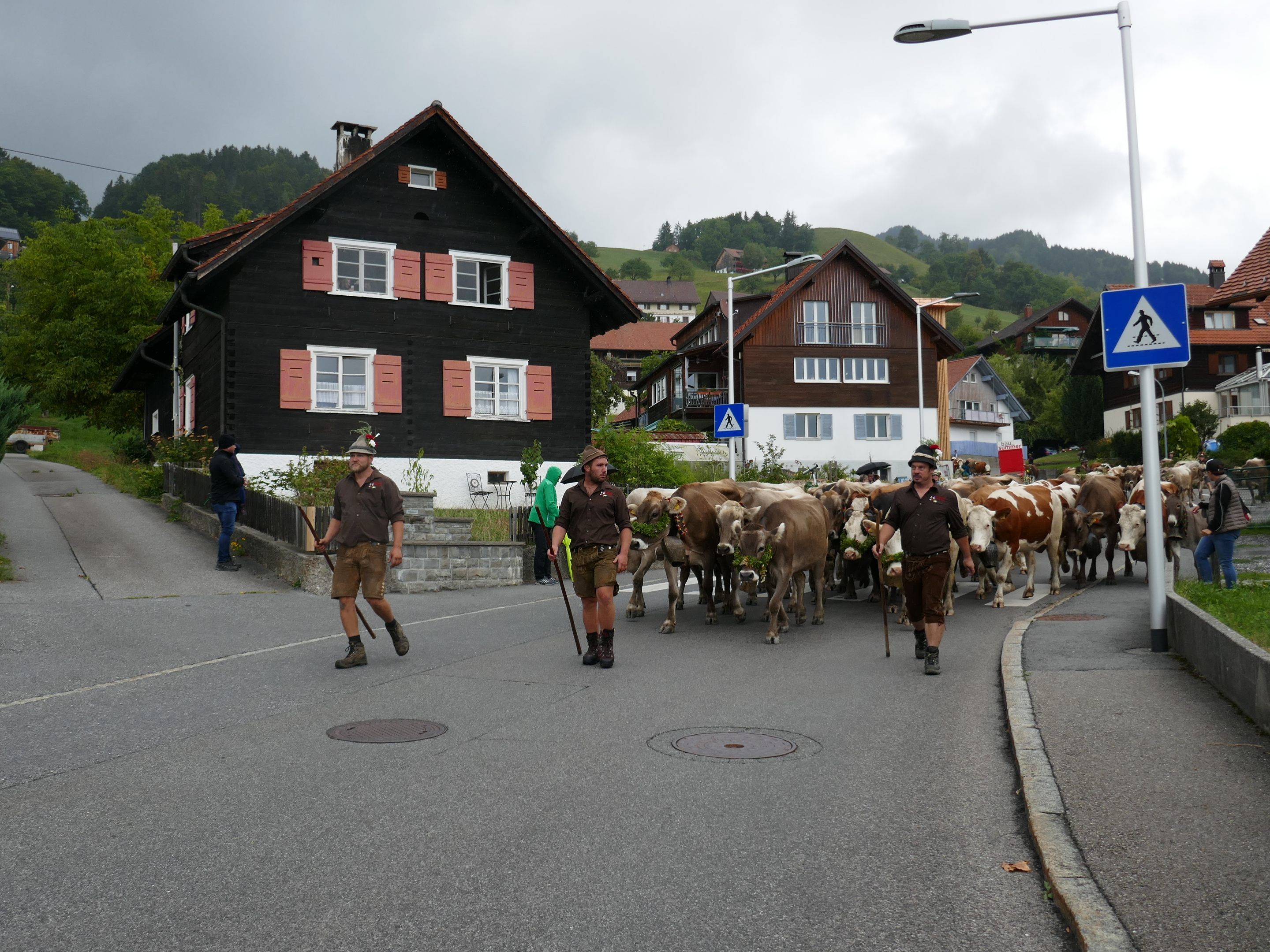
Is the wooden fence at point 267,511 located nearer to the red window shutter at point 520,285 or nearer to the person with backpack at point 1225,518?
the red window shutter at point 520,285

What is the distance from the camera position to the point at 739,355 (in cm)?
5606

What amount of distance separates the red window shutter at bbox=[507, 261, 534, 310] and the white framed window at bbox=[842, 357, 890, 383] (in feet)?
91.5

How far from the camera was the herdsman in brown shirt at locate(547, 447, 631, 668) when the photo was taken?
34.5 ft

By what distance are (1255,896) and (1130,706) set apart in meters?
3.77

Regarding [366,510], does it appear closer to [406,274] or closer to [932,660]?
[932,660]

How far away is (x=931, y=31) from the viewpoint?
39.2 feet

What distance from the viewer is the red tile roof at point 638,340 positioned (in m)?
121

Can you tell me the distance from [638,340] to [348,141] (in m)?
88.3

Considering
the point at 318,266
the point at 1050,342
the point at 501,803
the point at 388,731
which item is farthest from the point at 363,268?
the point at 1050,342

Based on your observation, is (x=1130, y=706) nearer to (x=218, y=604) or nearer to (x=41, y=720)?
(x=41, y=720)

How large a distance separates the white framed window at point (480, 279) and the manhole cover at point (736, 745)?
2426cm

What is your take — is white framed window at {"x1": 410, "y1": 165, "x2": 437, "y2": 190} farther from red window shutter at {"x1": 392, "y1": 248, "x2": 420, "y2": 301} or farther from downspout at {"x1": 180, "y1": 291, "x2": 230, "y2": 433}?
downspout at {"x1": 180, "y1": 291, "x2": 230, "y2": 433}

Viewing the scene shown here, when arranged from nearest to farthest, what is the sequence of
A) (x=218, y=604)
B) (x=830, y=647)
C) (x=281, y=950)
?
(x=281, y=950), (x=830, y=647), (x=218, y=604)

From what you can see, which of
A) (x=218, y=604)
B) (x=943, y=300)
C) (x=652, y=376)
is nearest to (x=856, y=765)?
(x=218, y=604)
